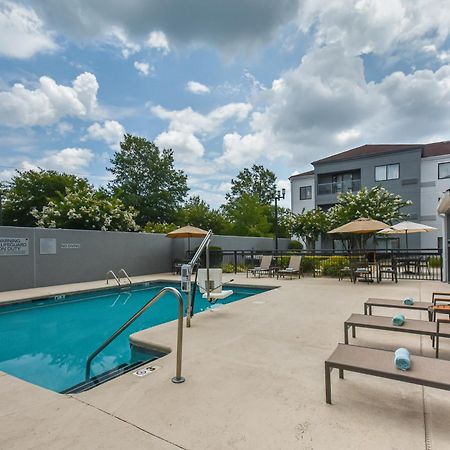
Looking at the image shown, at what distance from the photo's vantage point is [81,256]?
477 inches

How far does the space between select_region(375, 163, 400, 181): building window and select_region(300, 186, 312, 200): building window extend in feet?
18.0

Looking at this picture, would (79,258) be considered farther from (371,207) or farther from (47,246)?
(371,207)

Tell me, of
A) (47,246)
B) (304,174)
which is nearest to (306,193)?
(304,174)

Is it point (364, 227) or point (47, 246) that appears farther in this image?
point (47, 246)

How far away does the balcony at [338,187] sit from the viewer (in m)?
23.7


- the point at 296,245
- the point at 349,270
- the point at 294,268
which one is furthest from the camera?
the point at 296,245

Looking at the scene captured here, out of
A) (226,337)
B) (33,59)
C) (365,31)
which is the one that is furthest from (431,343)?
(33,59)

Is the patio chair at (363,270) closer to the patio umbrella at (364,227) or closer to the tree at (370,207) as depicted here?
the patio umbrella at (364,227)

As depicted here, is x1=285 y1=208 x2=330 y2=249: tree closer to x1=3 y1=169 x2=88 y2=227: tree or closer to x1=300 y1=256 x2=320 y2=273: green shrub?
x1=300 y1=256 x2=320 y2=273: green shrub

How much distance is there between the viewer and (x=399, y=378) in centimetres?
240

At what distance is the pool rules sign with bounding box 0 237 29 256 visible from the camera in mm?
9805

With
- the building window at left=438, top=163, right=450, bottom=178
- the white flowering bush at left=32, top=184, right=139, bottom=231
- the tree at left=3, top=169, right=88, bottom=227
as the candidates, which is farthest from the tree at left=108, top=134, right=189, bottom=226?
the building window at left=438, top=163, right=450, bottom=178

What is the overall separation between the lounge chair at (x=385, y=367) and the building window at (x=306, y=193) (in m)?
24.8

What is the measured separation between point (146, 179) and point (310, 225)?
19.0 meters
